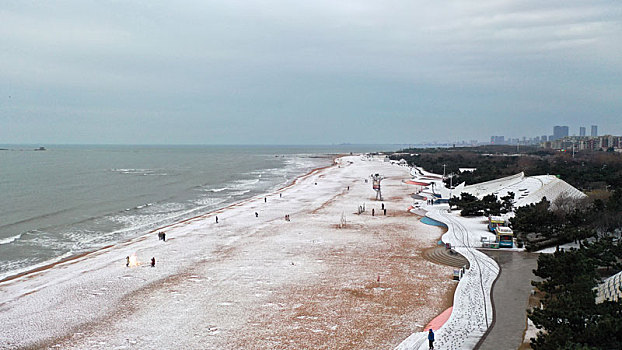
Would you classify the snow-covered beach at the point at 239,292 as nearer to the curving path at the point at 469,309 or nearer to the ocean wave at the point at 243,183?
the curving path at the point at 469,309

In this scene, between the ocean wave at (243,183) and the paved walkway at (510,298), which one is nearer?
the paved walkway at (510,298)

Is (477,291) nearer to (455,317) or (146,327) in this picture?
(455,317)

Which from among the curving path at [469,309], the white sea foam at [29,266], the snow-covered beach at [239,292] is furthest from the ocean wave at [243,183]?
the curving path at [469,309]

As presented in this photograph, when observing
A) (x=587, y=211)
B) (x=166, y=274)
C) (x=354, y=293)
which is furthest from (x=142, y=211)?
(x=587, y=211)

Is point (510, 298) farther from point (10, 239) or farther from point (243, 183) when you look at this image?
point (243, 183)

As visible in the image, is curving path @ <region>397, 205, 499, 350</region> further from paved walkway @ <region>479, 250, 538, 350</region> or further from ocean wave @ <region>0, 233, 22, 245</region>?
ocean wave @ <region>0, 233, 22, 245</region>
